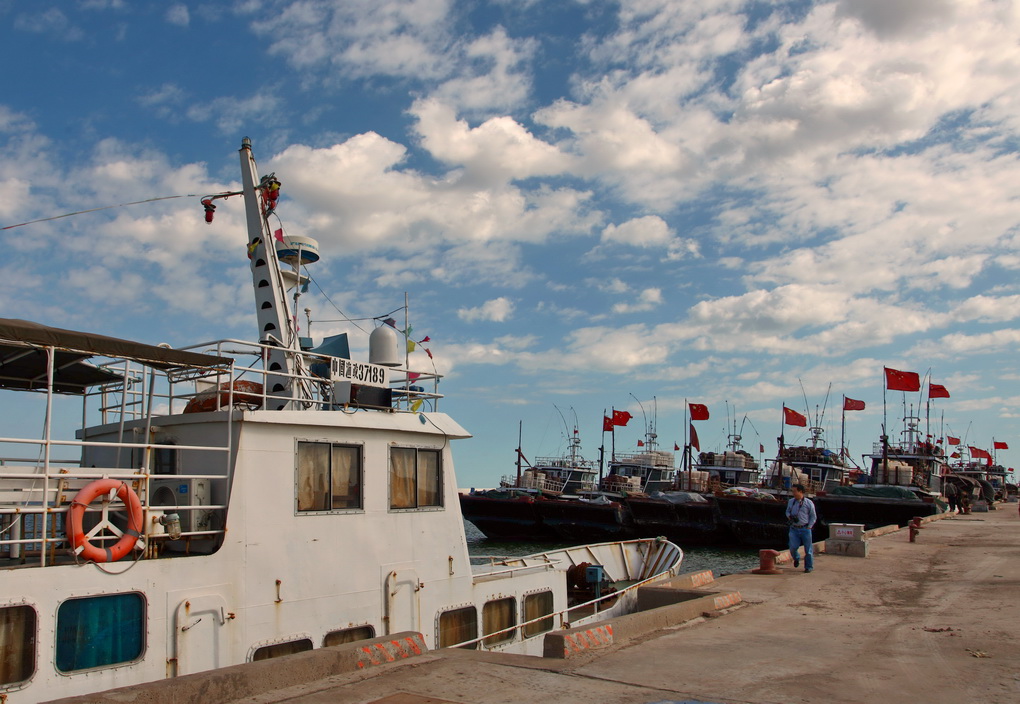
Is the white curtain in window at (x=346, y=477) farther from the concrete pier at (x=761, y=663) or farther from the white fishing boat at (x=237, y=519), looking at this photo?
the concrete pier at (x=761, y=663)

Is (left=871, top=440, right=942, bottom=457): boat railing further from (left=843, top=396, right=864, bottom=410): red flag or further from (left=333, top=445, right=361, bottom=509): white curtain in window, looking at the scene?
(left=333, top=445, right=361, bottom=509): white curtain in window

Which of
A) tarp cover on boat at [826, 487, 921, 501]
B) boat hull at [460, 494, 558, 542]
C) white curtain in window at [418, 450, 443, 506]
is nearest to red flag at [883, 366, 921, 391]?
tarp cover on boat at [826, 487, 921, 501]

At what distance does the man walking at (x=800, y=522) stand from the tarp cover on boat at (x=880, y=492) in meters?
34.0

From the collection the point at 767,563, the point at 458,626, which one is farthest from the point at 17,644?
the point at 767,563

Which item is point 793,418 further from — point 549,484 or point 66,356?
point 66,356

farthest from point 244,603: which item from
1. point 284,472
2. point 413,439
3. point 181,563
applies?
point 413,439

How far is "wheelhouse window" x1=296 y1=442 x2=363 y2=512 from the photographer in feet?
32.3

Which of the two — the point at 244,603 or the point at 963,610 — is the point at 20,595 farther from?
the point at 963,610

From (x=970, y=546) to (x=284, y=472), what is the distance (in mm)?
21078

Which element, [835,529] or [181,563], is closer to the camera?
[181,563]

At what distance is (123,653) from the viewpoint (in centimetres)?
786

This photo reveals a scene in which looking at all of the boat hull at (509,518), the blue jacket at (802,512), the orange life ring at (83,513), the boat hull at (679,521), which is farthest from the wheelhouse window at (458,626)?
the boat hull at (509,518)

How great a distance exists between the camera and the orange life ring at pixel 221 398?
10123mm

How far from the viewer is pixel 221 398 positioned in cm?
1068
